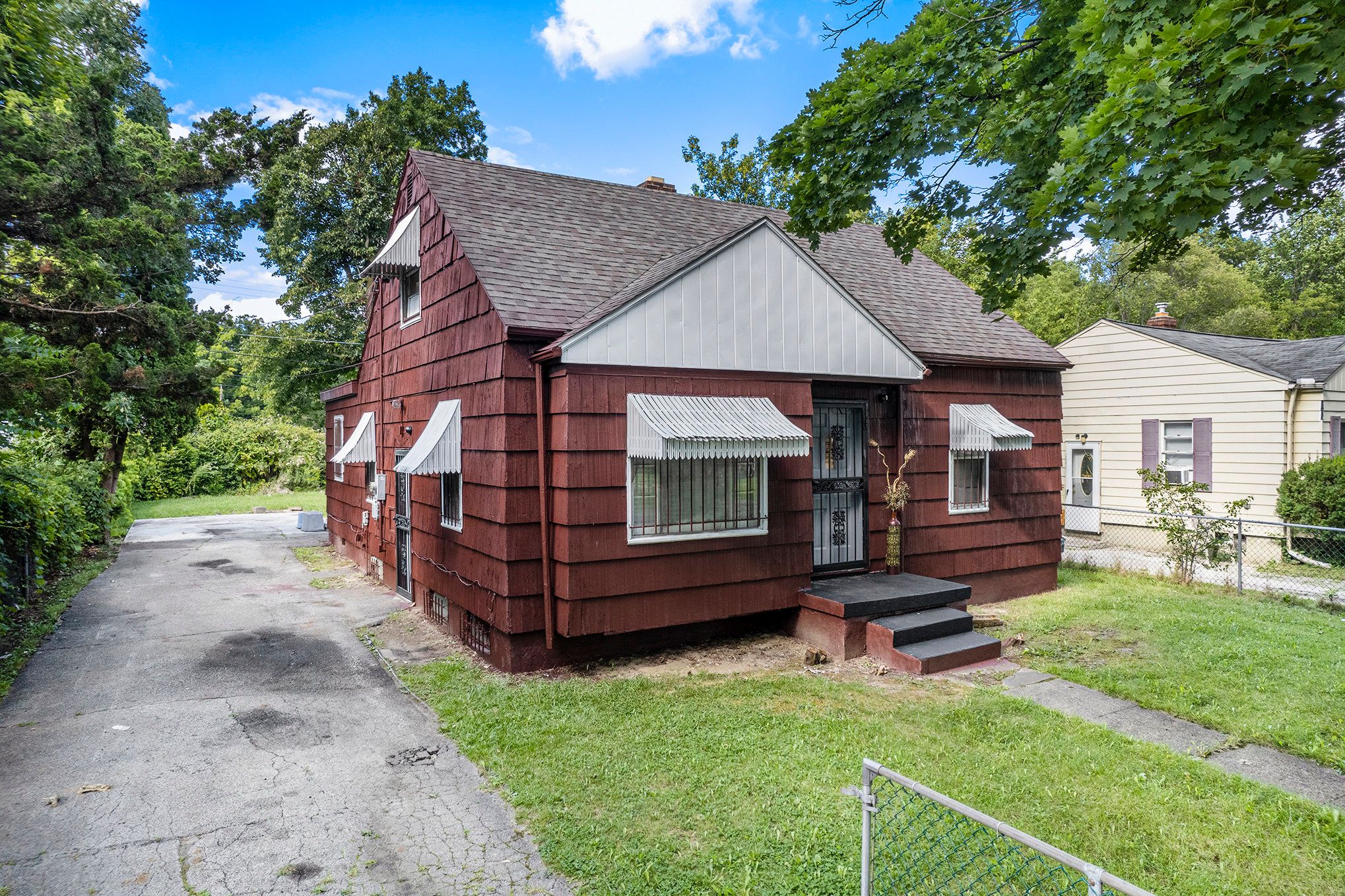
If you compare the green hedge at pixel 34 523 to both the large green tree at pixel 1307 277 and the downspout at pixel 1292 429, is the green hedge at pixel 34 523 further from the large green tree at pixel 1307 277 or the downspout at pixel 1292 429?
the large green tree at pixel 1307 277

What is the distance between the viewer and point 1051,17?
4598 mm

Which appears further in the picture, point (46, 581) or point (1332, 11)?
point (46, 581)

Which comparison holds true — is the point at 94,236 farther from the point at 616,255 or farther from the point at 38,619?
the point at 616,255

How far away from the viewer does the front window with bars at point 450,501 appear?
8258mm

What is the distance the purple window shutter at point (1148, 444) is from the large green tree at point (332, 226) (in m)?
21.0

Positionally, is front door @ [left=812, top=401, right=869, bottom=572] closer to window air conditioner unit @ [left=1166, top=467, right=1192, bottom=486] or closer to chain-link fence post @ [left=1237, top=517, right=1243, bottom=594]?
chain-link fence post @ [left=1237, top=517, right=1243, bottom=594]

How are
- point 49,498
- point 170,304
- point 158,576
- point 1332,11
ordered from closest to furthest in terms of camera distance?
point 1332,11 → point 49,498 → point 158,576 → point 170,304

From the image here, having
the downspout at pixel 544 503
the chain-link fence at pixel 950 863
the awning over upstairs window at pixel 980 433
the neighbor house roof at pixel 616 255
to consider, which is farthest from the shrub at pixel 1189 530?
the downspout at pixel 544 503

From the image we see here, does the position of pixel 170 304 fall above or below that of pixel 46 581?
above

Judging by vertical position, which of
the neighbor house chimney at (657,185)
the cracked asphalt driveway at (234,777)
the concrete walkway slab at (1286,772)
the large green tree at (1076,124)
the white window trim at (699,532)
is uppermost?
the neighbor house chimney at (657,185)

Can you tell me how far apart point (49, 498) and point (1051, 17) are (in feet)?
43.9

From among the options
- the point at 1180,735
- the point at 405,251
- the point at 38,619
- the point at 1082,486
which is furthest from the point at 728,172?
the point at 1180,735

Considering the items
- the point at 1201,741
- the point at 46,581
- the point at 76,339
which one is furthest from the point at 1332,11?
the point at 46,581

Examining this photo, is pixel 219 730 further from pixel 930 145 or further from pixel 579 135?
pixel 579 135
